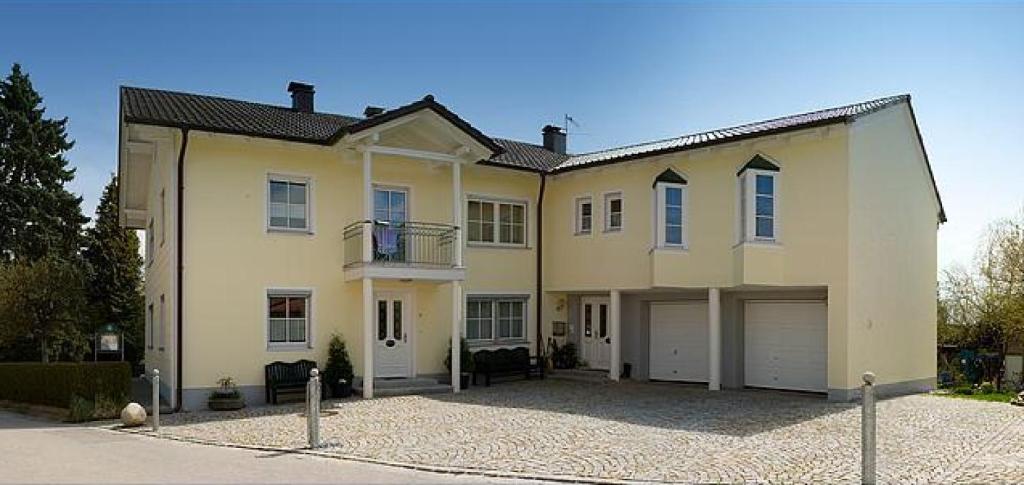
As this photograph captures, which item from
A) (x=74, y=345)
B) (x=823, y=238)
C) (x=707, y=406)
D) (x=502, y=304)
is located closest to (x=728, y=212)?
(x=823, y=238)

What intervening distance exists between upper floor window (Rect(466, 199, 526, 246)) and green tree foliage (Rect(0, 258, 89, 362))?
1620 centimetres

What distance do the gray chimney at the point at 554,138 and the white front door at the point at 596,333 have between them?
232 inches

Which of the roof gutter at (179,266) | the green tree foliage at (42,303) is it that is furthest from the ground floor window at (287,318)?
the green tree foliage at (42,303)

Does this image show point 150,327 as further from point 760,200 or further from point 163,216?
point 760,200

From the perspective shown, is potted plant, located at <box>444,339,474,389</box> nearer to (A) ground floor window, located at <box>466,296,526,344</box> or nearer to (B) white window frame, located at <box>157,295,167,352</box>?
(A) ground floor window, located at <box>466,296,526,344</box>

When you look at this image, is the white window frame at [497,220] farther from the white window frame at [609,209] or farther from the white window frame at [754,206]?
the white window frame at [754,206]

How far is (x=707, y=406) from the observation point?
16.0m

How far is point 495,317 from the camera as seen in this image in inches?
864

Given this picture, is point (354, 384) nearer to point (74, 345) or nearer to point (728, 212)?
point (728, 212)

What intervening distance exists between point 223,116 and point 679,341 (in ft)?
39.9

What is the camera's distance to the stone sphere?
14.2 meters

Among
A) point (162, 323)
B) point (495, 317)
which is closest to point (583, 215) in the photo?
point (495, 317)

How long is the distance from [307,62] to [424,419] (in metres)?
10.1

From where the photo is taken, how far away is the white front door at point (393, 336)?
19.7 m
